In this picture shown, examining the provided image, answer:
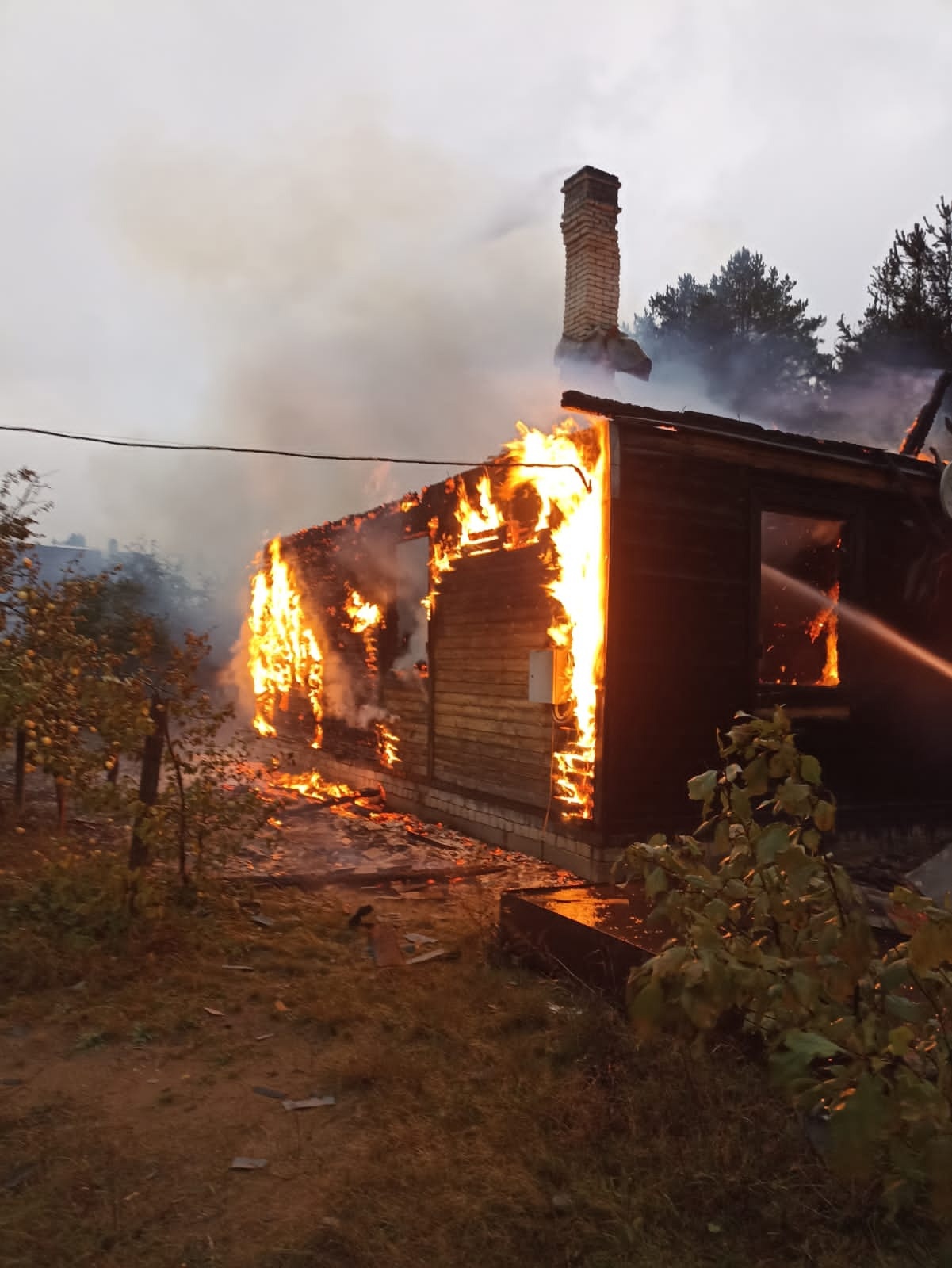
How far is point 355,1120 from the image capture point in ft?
14.1

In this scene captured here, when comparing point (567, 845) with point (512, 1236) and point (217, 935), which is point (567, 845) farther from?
point (512, 1236)

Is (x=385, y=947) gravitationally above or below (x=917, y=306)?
below

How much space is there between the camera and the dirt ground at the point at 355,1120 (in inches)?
130

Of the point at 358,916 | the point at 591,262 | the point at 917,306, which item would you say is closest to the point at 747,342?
the point at 917,306

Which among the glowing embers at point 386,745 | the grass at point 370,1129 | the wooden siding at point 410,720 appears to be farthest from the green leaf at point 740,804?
the glowing embers at point 386,745

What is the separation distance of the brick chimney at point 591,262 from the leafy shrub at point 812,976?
14.5m

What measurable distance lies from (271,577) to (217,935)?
44.9 ft

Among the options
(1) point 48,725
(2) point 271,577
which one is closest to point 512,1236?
(1) point 48,725

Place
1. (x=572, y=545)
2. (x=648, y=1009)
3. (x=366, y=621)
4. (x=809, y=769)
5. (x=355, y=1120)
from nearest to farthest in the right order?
1. (x=648, y=1009)
2. (x=809, y=769)
3. (x=355, y=1120)
4. (x=572, y=545)
5. (x=366, y=621)

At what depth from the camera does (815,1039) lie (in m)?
1.82

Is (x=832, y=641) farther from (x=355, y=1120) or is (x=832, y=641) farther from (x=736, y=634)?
(x=355, y=1120)

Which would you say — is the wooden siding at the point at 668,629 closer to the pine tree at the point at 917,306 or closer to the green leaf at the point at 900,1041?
the green leaf at the point at 900,1041

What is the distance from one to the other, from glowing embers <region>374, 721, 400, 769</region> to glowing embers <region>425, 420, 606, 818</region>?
453cm

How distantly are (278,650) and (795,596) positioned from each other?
1133 cm
